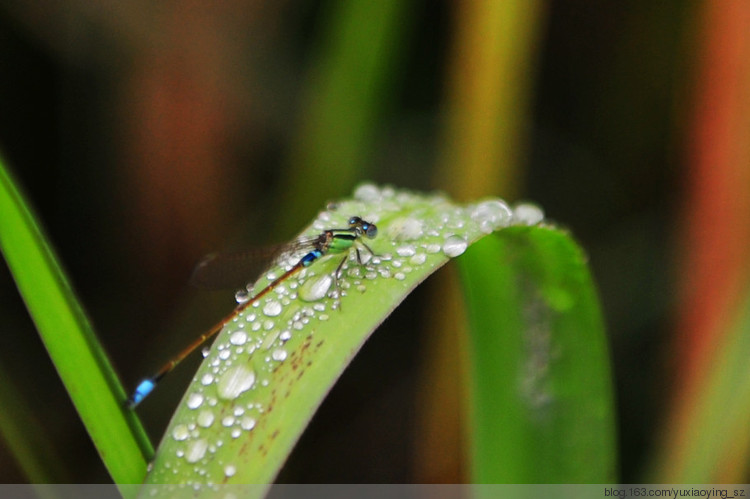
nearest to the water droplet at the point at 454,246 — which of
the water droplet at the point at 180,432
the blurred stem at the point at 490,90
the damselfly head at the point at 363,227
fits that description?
the damselfly head at the point at 363,227

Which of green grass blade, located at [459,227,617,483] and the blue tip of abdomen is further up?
the blue tip of abdomen

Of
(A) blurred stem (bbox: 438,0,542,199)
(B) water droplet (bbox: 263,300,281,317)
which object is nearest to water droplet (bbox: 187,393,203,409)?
(B) water droplet (bbox: 263,300,281,317)

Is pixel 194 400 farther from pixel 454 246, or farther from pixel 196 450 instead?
pixel 454 246

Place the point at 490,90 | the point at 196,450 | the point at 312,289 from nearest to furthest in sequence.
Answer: the point at 196,450, the point at 312,289, the point at 490,90

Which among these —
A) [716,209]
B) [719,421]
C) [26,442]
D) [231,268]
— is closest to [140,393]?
[26,442]

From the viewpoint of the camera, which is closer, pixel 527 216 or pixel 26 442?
pixel 527 216

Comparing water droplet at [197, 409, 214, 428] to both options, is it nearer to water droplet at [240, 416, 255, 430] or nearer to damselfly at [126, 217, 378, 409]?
water droplet at [240, 416, 255, 430]
